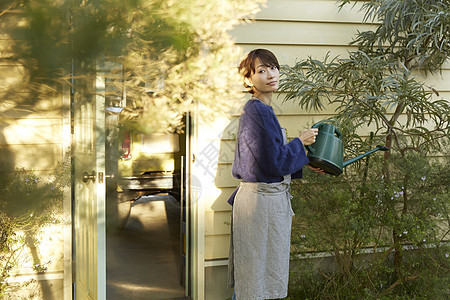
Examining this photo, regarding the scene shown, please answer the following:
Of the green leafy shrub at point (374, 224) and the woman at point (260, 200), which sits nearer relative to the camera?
the woman at point (260, 200)

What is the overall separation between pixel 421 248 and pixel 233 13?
199cm

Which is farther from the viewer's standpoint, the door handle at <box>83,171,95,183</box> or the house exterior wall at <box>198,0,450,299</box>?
the house exterior wall at <box>198,0,450,299</box>

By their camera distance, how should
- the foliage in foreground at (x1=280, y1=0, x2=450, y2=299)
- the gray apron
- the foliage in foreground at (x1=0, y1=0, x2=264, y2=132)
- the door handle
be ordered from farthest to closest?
the foliage in foreground at (x1=280, y1=0, x2=450, y2=299), the door handle, the gray apron, the foliage in foreground at (x1=0, y1=0, x2=264, y2=132)

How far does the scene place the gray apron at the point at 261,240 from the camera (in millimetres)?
2172

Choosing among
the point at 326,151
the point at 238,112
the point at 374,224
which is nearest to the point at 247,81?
the point at 326,151

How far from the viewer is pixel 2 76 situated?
0.97m

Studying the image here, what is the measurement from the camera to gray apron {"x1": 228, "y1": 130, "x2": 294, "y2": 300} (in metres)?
2.17

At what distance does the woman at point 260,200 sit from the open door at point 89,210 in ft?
2.88

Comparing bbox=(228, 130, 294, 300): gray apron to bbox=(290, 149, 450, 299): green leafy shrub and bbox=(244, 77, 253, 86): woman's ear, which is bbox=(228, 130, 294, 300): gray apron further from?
bbox=(290, 149, 450, 299): green leafy shrub

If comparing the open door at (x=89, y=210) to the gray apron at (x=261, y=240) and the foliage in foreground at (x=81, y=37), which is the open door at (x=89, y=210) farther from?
the foliage in foreground at (x=81, y=37)

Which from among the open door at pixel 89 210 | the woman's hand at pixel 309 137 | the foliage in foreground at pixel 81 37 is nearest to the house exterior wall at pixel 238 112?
the open door at pixel 89 210

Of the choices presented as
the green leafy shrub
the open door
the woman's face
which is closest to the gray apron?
the woman's face

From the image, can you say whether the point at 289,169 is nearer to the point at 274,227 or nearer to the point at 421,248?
the point at 274,227

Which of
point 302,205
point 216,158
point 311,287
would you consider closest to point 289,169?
point 302,205
